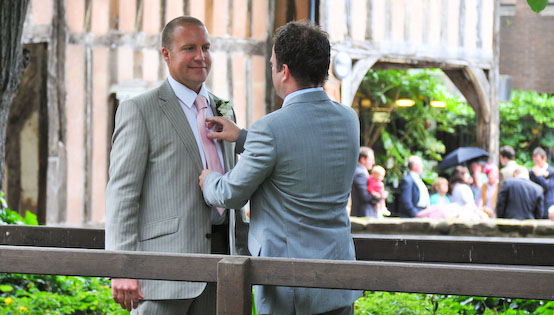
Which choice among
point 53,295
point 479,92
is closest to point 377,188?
point 479,92

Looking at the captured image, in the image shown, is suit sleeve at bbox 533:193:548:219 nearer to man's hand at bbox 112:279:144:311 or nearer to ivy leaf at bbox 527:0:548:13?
ivy leaf at bbox 527:0:548:13

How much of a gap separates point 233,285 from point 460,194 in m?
7.23

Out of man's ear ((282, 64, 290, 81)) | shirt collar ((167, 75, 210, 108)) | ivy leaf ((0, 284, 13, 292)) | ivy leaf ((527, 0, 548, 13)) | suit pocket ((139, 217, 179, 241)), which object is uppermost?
ivy leaf ((527, 0, 548, 13))

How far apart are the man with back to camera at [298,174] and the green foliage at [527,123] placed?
16056mm

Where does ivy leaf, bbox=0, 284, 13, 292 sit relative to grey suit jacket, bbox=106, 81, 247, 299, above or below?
below

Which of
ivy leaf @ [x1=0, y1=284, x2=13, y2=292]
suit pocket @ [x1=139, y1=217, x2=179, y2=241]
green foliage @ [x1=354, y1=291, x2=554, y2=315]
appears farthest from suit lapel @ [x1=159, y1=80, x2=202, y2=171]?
ivy leaf @ [x1=0, y1=284, x2=13, y2=292]

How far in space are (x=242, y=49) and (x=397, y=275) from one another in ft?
23.9

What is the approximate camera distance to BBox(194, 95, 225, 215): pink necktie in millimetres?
2963

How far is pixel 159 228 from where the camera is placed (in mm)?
2881

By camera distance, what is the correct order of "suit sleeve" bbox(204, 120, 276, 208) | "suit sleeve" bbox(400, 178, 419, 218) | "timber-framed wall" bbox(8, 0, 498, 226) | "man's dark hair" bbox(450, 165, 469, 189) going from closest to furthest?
"suit sleeve" bbox(204, 120, 276, 208)
"suit sleeve" bbox(400, 178, 419, 218)
"timber-framed wall" bbox(8, 0, 498, 226)
"man's dark hair" bbox(450, 165, 469, 189)

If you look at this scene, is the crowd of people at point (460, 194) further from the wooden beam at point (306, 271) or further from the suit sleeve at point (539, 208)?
the wooden beam at point (306, 271)

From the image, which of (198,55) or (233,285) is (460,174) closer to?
(198,55)

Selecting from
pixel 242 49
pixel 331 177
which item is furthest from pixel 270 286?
pixel 242 49

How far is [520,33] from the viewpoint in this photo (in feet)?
65.2
